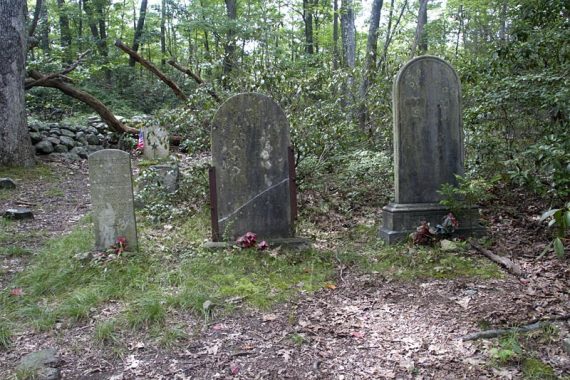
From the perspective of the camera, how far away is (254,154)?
5336 mm

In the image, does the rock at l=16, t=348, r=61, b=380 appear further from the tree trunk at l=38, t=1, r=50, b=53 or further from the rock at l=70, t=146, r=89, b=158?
the tree trunk at l=38, t=1, r=50, b=53

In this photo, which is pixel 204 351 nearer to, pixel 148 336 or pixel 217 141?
pixel 148 336

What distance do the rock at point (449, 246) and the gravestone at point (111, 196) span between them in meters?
3.54

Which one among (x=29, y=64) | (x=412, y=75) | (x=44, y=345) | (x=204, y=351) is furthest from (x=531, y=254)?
(x=29, y=64)

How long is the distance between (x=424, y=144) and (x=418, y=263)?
1.61 metres

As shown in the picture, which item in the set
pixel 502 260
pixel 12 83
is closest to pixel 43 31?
pixel 12 83

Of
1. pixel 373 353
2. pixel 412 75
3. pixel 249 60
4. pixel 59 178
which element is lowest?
pixel 373 353

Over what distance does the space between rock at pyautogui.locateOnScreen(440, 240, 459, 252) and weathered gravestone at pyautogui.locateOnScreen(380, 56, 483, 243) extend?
1.30 ft

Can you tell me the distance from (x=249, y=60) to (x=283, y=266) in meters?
4.15

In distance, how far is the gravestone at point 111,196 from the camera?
16.4ft

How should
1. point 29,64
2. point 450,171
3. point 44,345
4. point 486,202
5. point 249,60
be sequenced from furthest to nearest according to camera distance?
point 29,64
point 249,60
point 486,202
point 450,171
point 44,345

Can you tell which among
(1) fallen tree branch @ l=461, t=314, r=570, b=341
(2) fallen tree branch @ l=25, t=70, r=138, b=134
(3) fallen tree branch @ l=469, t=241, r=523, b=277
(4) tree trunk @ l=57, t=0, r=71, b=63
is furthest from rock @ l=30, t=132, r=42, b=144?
(1) fallen tree branch @ l=461, t=314, r=570, b=341

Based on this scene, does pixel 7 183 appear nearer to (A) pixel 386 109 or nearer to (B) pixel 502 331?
(A) pixel 386 109

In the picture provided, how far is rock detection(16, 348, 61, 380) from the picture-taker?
296cm
